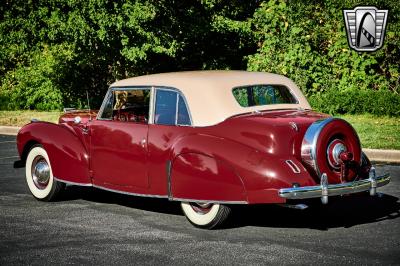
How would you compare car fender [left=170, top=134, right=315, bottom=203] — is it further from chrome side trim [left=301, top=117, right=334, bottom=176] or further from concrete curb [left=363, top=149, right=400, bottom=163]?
concrete curb [left=363, top=149, right=400, bottom=163]

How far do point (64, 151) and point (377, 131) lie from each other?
8.17 m

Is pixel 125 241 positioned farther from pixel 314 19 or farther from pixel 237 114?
pixel 314 19

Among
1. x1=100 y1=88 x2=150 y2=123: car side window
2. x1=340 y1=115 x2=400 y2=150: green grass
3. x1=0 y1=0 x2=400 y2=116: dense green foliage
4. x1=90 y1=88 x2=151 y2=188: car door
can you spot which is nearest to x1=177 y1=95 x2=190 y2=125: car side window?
x1=90 y1=88 x2=151 y2=188: car door

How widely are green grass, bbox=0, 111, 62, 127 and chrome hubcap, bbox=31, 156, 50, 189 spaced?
1069 centimetres

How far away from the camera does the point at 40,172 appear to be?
9.12 m

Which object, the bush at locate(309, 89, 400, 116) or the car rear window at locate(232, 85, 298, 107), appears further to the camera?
the bush at locate(309, 89, 400, 116)

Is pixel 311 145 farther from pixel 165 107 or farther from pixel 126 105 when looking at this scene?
pixel 126 105

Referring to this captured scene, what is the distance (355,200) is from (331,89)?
10406 mm

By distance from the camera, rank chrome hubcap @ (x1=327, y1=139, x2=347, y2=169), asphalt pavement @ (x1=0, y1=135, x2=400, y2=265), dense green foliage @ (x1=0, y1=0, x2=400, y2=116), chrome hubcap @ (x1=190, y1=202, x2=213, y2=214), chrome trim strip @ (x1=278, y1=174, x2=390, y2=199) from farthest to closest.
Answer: dense green foliage @ (x1=0, y1=0, x2=400, y2=116) < chrome hubcap @ (x1=190, y1=202, x2=213, y2=214) < chrome hubcap @ (x1=327, y1=139, x2=347, y2=169) < chrome trim strip @ (x1=278, y1=174, x2=390, y2=199) < asphalt pavement @ (x1=0, y1=135, x2=400, y2=265)

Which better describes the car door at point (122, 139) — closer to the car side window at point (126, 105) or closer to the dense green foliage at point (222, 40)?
the car side window at point (126, 105)

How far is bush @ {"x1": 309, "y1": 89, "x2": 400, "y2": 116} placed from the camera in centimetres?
1762

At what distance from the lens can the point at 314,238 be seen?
691 cm
